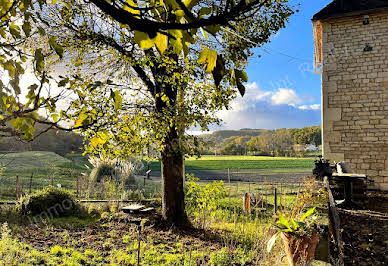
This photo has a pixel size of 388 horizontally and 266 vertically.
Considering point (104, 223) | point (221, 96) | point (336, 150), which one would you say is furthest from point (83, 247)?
point (336, 150)

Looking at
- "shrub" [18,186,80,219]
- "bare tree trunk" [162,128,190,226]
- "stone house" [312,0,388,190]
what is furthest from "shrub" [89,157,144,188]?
"stone house" [312,0,388,190]

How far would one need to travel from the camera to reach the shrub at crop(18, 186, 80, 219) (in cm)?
607

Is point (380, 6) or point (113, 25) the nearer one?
point (113, 25)

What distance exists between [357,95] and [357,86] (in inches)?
10.4

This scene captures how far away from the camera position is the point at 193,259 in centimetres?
370

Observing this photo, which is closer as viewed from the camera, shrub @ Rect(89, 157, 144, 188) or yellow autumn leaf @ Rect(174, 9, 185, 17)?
yellow autumn leaf @ Rect(174, 9, 185, 17)

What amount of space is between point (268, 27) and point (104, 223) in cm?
473

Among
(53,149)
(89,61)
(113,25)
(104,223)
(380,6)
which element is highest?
(380,6)

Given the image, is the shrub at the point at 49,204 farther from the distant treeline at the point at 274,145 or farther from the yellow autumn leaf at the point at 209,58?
the distant treeline at the point at 274,145

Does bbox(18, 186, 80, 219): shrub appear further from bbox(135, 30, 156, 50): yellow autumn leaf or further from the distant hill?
the distant hill

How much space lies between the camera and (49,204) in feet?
20.5

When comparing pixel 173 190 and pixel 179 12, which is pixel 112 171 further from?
pixel 179 12

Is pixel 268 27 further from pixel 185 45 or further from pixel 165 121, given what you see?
pixel 185 45

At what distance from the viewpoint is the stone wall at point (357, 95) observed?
26.3 feet
